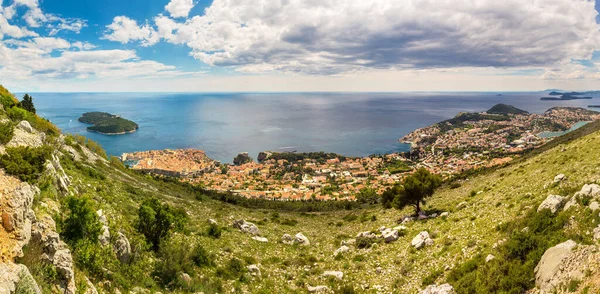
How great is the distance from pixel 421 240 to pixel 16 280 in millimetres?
18331

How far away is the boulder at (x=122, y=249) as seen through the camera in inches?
452

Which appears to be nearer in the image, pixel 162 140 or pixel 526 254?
pixel 526 254

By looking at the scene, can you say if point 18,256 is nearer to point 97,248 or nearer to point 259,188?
point 97,248

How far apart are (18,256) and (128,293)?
362 centimetres

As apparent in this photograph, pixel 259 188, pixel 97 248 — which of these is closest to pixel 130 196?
pixel 97 248

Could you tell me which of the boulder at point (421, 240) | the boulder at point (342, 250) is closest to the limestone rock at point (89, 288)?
the boulder at point (342, 250)

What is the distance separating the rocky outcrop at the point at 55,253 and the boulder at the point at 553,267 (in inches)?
567

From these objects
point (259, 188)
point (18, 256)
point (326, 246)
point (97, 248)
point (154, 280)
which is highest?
point (18, 256)

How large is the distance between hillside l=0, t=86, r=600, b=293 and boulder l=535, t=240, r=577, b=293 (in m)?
0.15

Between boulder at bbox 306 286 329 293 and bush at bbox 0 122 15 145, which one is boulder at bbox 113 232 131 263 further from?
boulder at bbox 306 286 329 293

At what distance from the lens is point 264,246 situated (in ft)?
69.9

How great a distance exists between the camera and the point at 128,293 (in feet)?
32.3

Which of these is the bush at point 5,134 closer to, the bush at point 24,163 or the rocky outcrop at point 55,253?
the bush at point 24,163

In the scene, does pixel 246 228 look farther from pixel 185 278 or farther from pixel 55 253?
pixel 55 253
